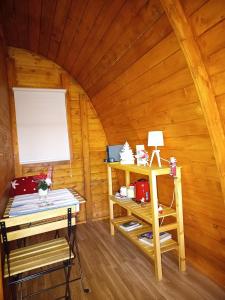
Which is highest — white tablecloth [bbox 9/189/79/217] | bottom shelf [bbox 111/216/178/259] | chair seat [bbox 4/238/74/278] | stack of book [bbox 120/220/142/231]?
white tablecloth [bbox 9/189/79/217]

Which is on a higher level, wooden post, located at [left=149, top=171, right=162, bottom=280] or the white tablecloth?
the white tablecloth

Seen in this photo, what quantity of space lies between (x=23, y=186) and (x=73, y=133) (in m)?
1.31

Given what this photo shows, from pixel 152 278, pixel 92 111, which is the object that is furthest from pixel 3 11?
pixel 152 278

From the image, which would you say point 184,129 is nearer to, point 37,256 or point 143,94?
point 143,94

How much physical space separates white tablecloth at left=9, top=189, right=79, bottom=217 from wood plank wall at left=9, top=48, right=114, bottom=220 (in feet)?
3.80

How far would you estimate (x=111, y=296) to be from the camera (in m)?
1.96

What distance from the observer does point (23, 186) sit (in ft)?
9.03

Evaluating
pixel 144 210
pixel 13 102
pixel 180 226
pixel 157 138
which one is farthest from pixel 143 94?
pixel 13 102

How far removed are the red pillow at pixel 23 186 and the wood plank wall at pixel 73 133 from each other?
66 centimetres

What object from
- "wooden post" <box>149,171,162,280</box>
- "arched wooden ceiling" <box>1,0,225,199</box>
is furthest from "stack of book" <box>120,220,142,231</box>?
"arched wooden ceiling" <box>1,0,225,199</box>

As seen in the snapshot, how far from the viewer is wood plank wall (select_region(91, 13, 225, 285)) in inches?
69.5

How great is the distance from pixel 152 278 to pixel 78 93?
297cm

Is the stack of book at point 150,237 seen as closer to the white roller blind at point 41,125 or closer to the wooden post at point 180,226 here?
the wooden post at point 180,226

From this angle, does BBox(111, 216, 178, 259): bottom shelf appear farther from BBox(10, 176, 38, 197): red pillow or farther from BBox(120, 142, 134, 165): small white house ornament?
BBox(10, 176, 38, 197): red pillow
